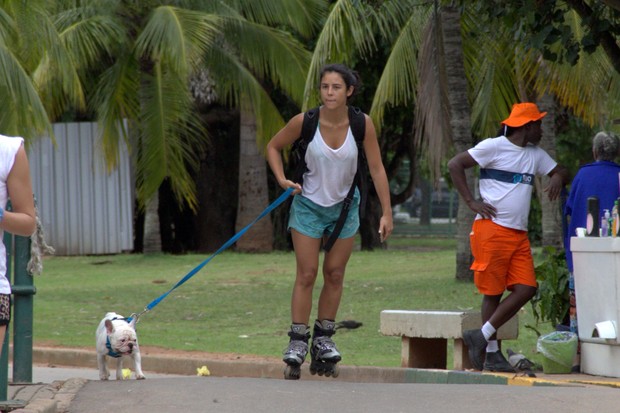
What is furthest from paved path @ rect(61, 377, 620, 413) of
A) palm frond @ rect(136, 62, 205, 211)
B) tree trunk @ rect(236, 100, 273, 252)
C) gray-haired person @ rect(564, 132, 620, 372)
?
tree trunk @ rect(236, 100, 273, 252)

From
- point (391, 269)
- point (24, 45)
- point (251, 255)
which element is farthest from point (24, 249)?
point (251, 255)

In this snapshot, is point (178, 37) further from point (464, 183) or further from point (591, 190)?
point (591, 190)

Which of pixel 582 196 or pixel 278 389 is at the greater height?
pixel 582 196

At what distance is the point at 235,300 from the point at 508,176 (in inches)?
328

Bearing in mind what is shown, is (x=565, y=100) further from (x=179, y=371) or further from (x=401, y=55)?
(x=179, y=371)

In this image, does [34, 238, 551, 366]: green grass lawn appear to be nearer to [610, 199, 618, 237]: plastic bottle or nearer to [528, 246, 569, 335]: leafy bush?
[528, 246, 569, 335]: leafy bush

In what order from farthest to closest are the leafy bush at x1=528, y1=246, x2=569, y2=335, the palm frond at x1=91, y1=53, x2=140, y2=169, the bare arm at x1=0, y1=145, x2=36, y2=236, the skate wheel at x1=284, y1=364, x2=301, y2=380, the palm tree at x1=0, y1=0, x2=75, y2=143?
the palm frond at x1=91, y1=53, x2=140, y2=169
the palm tree at x1=0, y1=0, x2=75, y2=143
the leafy bush at x1=528, y1=246, x2=569, y2=335
the skate wheel at x1=284, y1=364, x2=301, y2=380
the bare arm at x1=0, y1=145, x2=36, y2=236

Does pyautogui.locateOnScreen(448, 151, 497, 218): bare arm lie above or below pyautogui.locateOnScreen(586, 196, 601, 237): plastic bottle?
above

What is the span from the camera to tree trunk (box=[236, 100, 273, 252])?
27359mm

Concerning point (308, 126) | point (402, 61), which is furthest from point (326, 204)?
point (402, 61)

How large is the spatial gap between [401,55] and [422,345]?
9.56 m

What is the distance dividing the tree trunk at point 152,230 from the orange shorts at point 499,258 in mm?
18523

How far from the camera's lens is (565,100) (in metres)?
16.5

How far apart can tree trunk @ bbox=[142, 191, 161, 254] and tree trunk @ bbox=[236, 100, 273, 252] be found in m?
1.84
